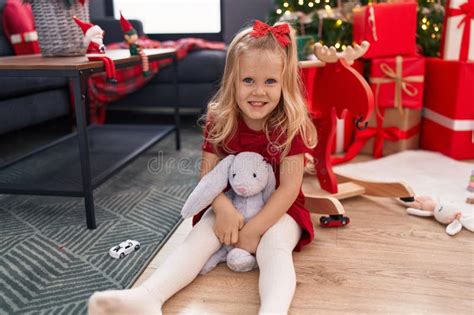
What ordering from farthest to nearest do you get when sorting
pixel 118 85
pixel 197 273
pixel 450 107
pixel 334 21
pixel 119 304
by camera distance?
pixel 118 85, pixel 334 21, pixel 450 107, pixel 197 273, pixel 119 304

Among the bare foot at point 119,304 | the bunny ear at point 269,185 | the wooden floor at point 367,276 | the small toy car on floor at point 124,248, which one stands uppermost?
the bunny ear at point 269,185

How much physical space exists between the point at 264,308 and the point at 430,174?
3.21 feet

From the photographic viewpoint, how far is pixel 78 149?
1637mm

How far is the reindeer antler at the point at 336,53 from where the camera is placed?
1.11m

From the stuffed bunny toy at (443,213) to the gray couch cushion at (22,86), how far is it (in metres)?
1.43

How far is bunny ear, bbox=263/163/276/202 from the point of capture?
37.2 inches

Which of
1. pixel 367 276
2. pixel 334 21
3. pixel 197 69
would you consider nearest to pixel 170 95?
pixel 197 69

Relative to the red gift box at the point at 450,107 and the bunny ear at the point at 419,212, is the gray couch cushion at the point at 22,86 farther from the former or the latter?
the red gift box at the point at 450,107

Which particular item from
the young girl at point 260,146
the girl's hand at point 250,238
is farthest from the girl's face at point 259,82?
the girl's hand at point 250,238

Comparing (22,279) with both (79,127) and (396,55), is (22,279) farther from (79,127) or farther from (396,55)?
(396,55)

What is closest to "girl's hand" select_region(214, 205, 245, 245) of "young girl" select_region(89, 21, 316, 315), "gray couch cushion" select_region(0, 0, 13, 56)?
"young girl" select_region(89, 21, 316, 315)

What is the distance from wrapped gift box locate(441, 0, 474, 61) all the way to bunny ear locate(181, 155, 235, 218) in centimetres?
108

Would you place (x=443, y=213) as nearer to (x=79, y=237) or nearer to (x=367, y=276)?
(x=367, y=276)

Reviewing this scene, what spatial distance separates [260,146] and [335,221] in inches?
11.4
